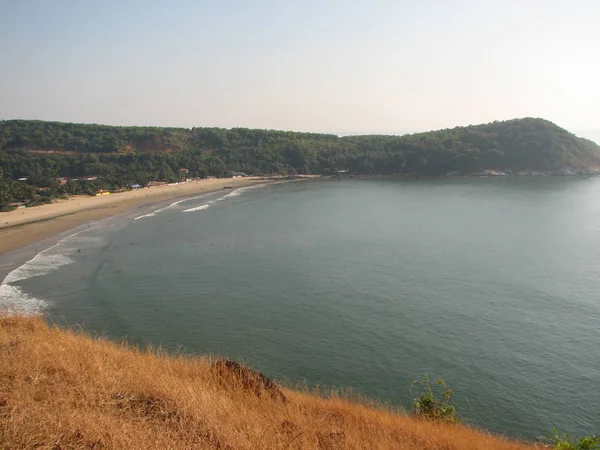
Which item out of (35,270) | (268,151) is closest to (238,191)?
(268,151)

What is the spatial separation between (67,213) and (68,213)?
106 millimetres

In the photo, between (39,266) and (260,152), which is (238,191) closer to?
(260,152)

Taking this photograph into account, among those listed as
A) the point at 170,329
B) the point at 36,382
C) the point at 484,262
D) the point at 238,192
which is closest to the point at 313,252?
the point at 484,262

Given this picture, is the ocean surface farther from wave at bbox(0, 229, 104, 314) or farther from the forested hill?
the forested hill

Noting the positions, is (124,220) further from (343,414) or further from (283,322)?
(343,414)

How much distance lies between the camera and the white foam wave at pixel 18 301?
22859 mm

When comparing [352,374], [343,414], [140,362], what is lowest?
[352,374]

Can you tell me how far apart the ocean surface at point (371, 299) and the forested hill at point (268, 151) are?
1789 inches

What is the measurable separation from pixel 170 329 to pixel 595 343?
18.5 meters

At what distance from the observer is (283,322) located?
22.0m

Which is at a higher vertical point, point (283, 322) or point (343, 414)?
point (343, 414)

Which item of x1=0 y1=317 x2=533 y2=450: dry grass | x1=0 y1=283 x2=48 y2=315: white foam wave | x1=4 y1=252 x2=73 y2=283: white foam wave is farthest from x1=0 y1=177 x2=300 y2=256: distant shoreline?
x1=0 y1=317 x2=533 y2=450: dry grass

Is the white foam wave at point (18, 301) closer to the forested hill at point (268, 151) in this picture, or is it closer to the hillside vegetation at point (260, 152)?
the hillside vegetation at point (260, 152)

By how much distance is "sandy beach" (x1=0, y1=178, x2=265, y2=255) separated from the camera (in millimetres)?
41156
